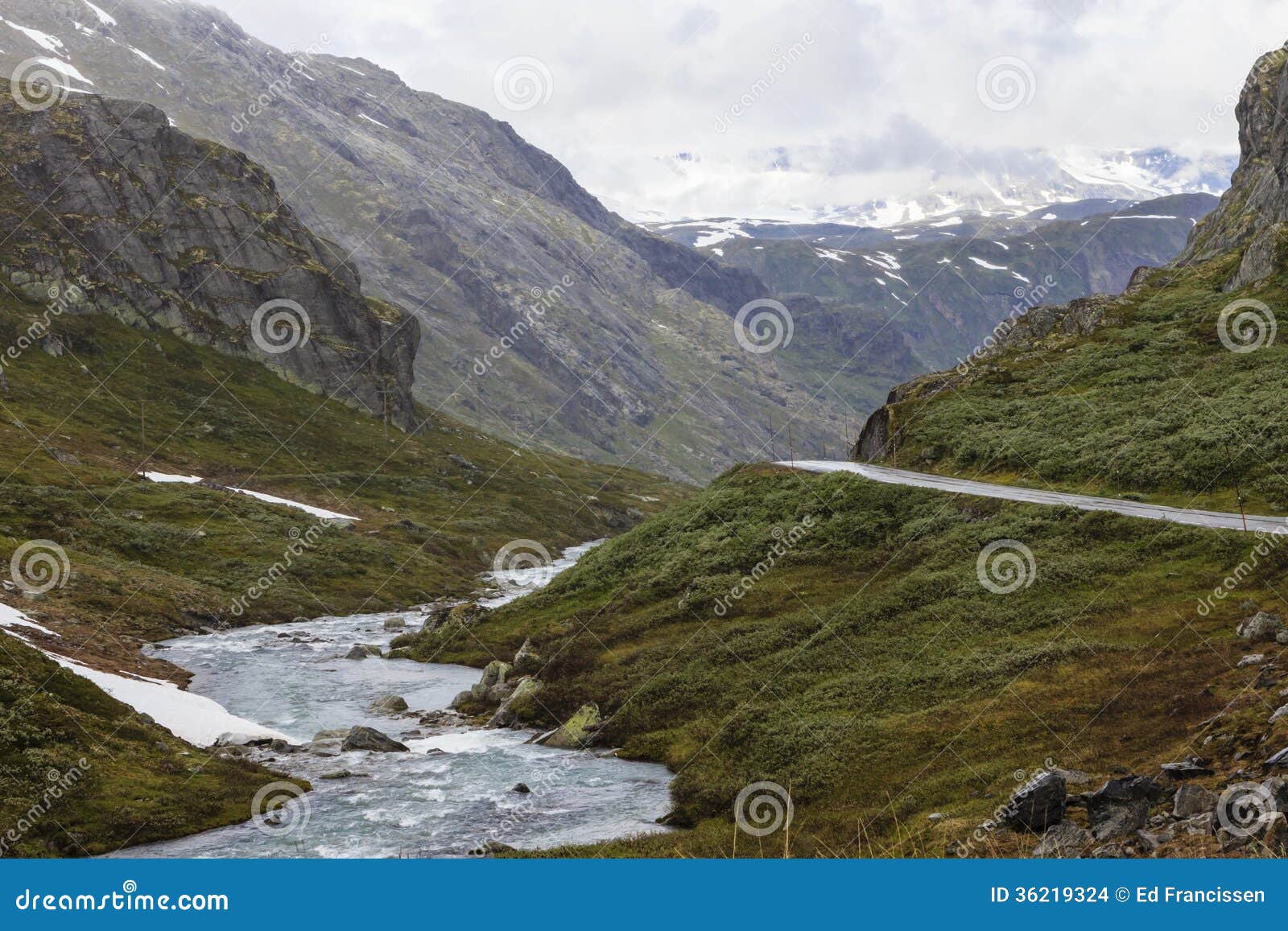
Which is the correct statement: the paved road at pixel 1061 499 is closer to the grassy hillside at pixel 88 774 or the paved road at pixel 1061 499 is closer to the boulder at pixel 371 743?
the boulder at pixel 371 743

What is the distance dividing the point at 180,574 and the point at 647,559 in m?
43.3

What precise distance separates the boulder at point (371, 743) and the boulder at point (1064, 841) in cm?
2705

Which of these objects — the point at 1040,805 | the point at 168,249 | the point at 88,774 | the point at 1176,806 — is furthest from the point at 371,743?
the point at 168,249

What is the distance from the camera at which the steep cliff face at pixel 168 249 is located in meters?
157

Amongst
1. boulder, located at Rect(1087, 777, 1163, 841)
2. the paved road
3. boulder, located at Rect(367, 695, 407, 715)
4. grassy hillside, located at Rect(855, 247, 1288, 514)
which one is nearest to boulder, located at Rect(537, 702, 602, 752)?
boulder, located at Rect(367, 695, 407, 715)

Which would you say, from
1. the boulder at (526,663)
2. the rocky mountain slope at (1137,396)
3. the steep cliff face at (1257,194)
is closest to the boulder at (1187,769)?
the rocky mountain slope at (1137,396)

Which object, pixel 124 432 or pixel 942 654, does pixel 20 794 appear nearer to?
pixel 942 654

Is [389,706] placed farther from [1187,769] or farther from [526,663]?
[1187,769]

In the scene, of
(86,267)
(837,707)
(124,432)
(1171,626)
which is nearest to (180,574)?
(124,432)

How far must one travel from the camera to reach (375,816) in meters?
30.0

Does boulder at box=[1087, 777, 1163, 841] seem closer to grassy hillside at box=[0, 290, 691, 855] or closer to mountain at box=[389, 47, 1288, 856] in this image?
mountain at box=[389, 47, 1288, 856]

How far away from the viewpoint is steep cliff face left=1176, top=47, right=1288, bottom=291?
80812 millimetres

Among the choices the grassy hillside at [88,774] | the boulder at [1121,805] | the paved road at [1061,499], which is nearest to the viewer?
the boulder at [1121,805]

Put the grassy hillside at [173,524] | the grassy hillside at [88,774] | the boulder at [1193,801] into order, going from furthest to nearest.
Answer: the grassy hillside at [173,524], the grassy hillside at [88,774], the boulder at [1193,801]
